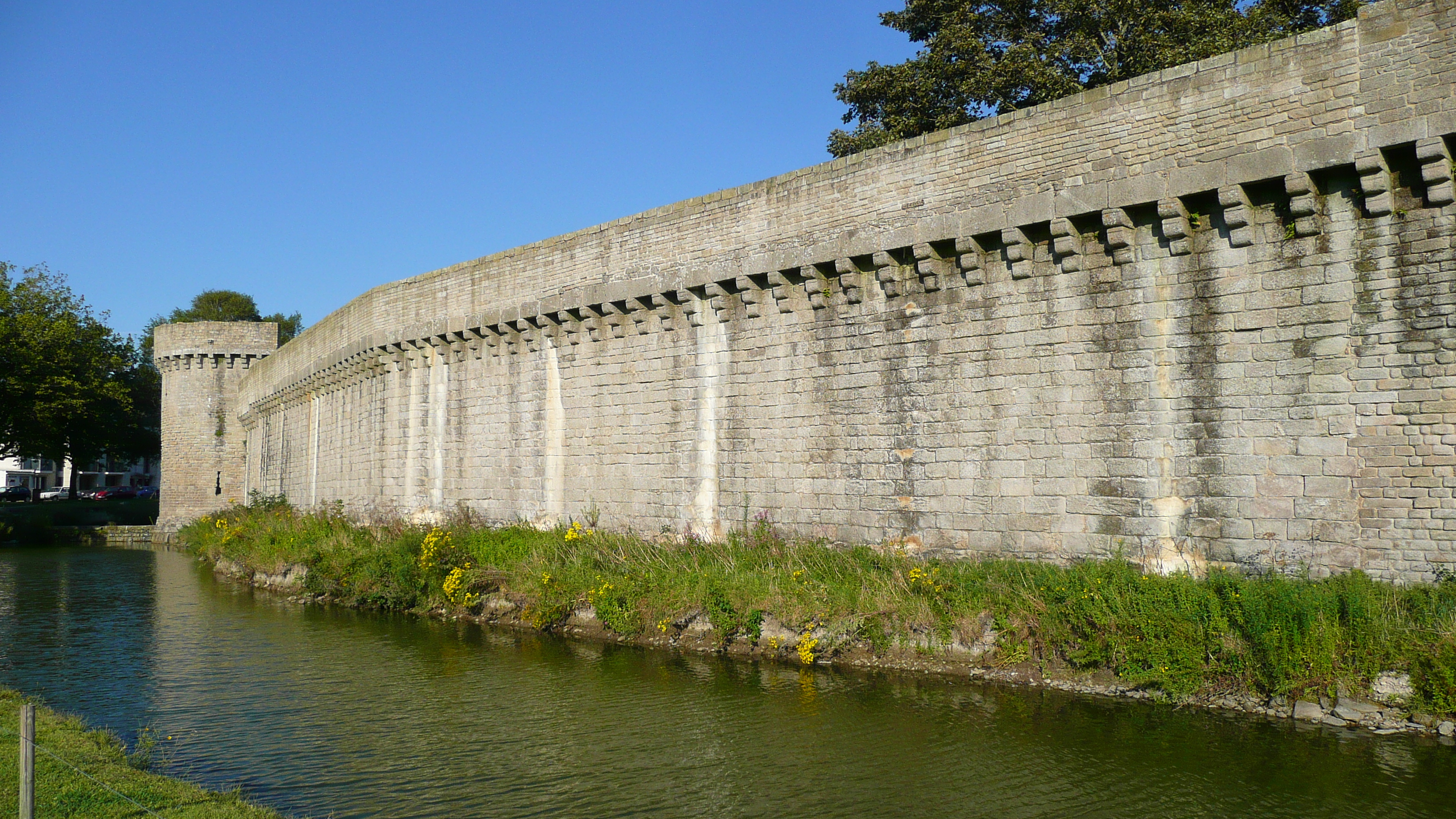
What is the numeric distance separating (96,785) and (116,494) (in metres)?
70.7

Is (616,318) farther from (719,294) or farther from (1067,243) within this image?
(1067,243)

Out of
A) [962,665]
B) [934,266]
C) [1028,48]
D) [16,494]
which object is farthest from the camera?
[16,494]

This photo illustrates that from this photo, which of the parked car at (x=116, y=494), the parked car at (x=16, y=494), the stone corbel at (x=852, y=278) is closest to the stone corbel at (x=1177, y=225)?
the stone corbel at (x=852, y=278)

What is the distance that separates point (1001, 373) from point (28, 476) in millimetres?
88643

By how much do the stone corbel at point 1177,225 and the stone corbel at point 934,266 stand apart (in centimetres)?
242

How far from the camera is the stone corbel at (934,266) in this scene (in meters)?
11.7

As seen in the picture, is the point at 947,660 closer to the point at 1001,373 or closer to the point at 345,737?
the point at 1001,373

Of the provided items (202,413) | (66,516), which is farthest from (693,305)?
(66,516)

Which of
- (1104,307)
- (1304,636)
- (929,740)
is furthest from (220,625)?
(1304,636)

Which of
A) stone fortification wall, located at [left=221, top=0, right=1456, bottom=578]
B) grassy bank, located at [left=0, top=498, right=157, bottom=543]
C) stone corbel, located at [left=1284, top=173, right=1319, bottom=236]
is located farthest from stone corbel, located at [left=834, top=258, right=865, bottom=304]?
grassy bank, located at [left=0, top=498, right=157, bottom=543]

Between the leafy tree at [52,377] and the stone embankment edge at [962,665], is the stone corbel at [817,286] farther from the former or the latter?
the leafy tree at [52,377]

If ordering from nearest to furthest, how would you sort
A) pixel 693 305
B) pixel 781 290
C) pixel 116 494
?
pixel 781 290
pixel 693 305
pixel 116 494

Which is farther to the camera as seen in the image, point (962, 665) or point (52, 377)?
point (52, 377)

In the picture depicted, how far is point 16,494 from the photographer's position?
63156 mm
